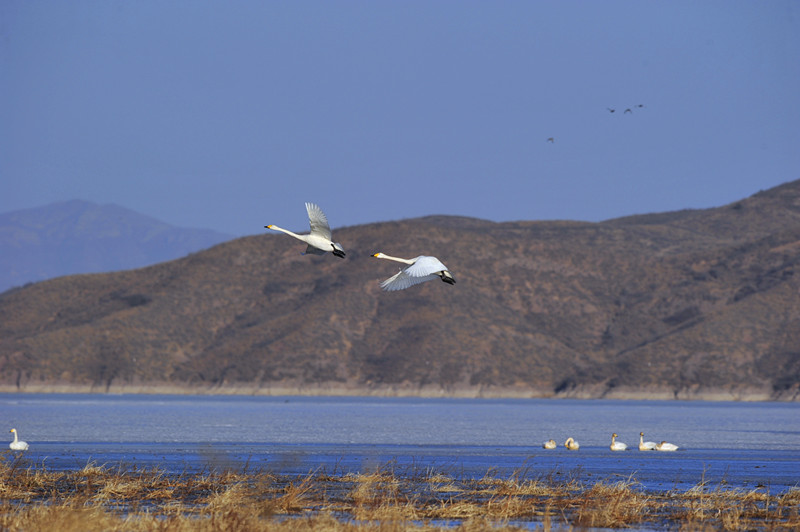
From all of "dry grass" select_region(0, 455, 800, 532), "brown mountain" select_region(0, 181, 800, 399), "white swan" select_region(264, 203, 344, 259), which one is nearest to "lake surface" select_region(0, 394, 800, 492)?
"dry grass" select_region(0, 455, 800, 532)

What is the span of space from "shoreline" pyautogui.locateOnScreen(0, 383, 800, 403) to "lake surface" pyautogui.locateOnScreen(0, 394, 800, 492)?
49774mm

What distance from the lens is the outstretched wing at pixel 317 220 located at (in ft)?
75.7

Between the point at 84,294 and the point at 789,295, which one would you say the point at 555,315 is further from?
the point at 84,294

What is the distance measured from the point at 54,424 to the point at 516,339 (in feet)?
313

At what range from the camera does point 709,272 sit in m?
176

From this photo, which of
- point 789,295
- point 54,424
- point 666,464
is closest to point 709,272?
point 789,295

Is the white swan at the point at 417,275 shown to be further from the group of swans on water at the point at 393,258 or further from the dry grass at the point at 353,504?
the dry grass at the point at 353,504

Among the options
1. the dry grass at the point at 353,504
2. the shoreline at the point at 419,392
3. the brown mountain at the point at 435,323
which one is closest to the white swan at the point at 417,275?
the dry grass at the point at 353,504

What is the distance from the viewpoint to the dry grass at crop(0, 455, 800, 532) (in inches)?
878

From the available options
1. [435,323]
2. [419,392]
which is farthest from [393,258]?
[435,323]

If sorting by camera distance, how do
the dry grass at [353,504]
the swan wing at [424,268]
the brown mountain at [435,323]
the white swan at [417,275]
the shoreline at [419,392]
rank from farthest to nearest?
the brown mountain at [435,323], the shoreline at [419,392], the dry grass at [353,504], the swan wing at [424,268], the white swan at [417,275]

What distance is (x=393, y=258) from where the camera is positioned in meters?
22.7

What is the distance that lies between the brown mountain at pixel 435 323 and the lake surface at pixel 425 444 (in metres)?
56.9

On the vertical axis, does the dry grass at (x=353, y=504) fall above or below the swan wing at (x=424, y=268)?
below
